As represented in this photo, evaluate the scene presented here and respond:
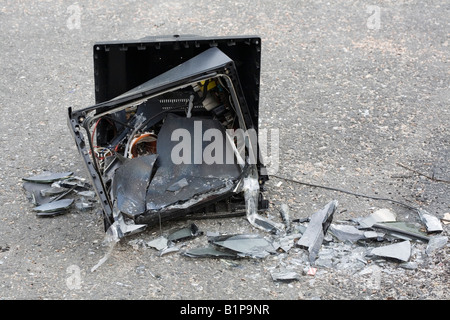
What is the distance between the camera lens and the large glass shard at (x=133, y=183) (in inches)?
174

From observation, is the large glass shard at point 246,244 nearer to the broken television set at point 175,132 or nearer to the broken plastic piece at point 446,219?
the broken television set at point 175,132

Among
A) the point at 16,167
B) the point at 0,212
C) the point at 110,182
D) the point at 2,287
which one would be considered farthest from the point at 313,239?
the point at 16,167

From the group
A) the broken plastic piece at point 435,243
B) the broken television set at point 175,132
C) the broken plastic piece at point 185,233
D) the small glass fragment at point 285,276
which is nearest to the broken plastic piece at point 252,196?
the broken television set at point 175,132

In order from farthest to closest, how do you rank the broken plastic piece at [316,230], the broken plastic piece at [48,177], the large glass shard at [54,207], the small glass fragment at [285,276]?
1. the broken plastic piece at [48,177]
2. the large glass shard at [54,207]
3. the broken plastic piece at [316,230]
4. the small glass fragment at [285,276]

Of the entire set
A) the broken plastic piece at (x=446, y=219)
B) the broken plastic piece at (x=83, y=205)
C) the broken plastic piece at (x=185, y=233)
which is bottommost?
the broken plastic piece at (x=185, y=233)

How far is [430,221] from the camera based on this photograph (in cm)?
454

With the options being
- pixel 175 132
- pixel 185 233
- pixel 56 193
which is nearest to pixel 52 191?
pixel 56 193

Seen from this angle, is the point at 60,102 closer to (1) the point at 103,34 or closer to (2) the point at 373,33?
(1) the point at 103,34

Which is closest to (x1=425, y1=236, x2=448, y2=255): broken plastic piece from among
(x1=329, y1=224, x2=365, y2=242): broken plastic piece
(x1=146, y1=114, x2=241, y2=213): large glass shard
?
(x1=329, y1=224, x2=365, y2=242): broken plastic piece

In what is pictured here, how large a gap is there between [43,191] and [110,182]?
656 mm

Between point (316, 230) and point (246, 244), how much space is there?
0.51 metres

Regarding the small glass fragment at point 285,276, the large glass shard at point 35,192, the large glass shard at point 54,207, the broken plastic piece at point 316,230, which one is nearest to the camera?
the small glass fragment at point 285,276

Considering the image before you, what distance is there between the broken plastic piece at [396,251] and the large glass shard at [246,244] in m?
0.70

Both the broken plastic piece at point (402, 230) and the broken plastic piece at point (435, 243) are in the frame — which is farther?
the broken plastic piece at point (402, 230)
